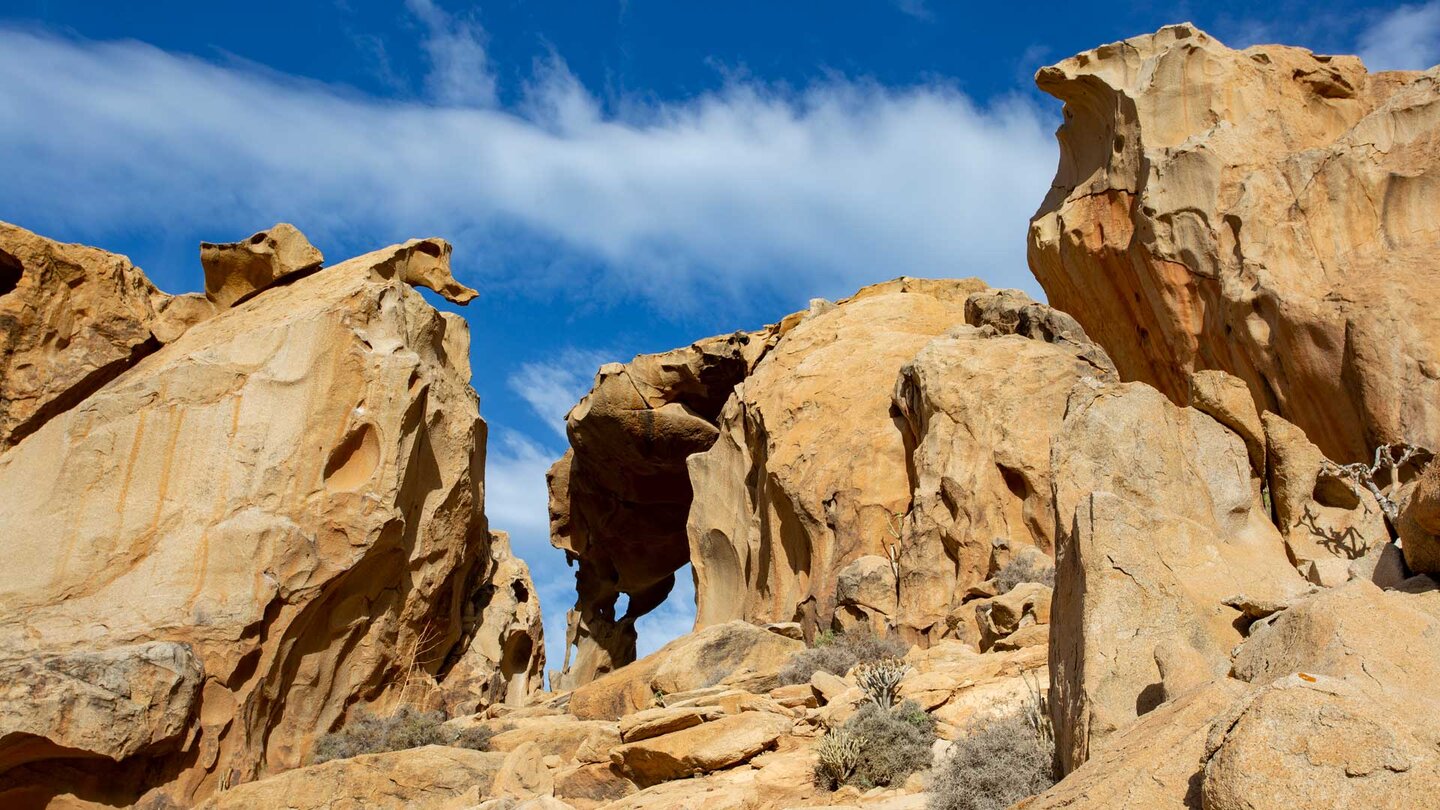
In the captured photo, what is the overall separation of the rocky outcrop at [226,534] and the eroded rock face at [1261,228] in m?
11.8

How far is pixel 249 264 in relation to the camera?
22.3 m

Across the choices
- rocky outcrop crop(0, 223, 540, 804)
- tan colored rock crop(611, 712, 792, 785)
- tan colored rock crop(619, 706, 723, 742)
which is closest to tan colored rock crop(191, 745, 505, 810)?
rocky outcrop crop(0, 223, 540, 804)

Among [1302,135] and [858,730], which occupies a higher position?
[1302,135]

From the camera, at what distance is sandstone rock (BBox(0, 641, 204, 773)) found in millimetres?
14742

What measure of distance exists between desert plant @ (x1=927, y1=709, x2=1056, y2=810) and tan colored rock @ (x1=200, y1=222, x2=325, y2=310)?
16779mm

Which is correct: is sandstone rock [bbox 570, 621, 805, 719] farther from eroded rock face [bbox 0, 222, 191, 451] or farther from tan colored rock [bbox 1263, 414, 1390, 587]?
eroded rock face [bbox 0, 222, 191, 451]

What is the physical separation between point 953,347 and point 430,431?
8536mm

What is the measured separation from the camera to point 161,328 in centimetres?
2083

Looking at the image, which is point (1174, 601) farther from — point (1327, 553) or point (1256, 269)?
point (1256, 269)

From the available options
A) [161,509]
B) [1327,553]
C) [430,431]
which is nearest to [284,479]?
[161,509]

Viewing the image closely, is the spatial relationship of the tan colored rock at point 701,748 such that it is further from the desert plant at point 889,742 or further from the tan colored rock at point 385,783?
the tan colored rock at point 385,783

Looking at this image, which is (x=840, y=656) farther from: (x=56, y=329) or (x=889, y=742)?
(x=56, y=329)

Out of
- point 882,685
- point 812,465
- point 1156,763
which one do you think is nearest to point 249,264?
point 812,465

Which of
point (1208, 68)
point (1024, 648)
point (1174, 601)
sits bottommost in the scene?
point (1174, 601)
